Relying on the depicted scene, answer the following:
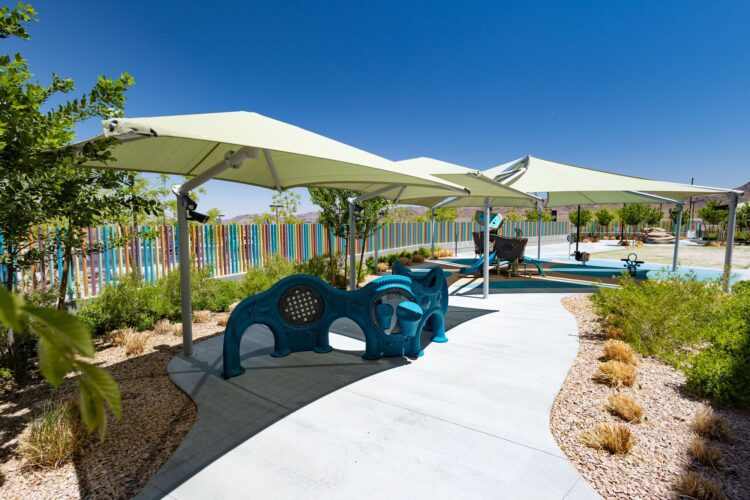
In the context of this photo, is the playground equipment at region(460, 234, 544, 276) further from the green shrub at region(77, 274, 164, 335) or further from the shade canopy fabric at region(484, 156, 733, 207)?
the green shrub at region(77, 274, 164, 335)

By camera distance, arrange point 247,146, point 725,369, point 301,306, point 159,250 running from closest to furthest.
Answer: point 247,146, point 725,369, point 301,306, point 159,250

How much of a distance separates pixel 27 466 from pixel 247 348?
2.52 m

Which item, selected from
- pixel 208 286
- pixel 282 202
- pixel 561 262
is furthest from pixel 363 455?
pixel 282 202

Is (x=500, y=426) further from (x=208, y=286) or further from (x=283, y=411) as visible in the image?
(x=208, y=286)

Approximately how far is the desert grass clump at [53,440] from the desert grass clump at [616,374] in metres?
4.80

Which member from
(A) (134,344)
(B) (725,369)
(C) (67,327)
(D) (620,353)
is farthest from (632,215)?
(C) (67,327)

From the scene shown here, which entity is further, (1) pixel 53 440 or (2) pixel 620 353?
(2) pixel 620 353

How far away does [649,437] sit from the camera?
2.97m

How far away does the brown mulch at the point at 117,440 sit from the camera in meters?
2.46

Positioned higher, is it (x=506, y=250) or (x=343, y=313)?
(x=506, y=250)

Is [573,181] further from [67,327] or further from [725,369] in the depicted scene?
[67,327]

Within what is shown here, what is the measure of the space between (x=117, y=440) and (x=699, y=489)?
416 cm

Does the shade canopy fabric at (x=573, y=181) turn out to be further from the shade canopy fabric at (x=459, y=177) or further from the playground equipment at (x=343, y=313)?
the playground equipment at (x=343, y=313)

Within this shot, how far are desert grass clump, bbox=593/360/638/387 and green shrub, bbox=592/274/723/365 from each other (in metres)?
0.88
